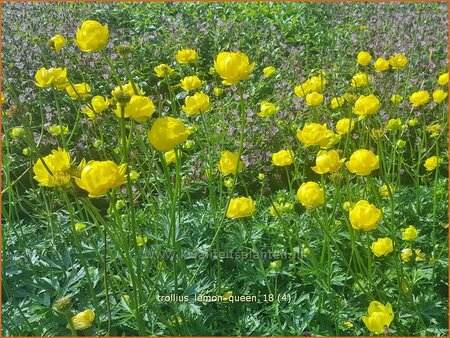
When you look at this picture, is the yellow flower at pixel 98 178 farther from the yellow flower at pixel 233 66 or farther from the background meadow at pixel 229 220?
the yellow flower at pixel 233 66

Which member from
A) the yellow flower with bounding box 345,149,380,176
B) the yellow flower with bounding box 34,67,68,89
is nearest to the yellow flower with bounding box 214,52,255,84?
the yellow flower with bounding box 345,149,380,176

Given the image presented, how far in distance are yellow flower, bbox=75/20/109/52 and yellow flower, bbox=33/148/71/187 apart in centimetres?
20

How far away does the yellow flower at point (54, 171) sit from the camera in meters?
0.88

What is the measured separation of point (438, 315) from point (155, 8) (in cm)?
245

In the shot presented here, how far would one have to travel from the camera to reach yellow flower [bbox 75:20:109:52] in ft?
3.30

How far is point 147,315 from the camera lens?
112 centimetres

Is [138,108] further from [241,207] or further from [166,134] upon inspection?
[241,207]

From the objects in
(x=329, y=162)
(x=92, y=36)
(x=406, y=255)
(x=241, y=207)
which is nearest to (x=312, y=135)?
(x=329, y=162)

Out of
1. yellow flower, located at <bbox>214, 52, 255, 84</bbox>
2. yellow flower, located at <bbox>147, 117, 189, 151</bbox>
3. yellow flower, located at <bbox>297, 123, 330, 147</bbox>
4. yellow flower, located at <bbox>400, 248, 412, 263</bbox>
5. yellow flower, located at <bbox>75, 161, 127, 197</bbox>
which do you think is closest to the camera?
yellow flower, located at <bbox>75, 161, 127, 197</bbox>

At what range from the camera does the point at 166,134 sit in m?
0.91

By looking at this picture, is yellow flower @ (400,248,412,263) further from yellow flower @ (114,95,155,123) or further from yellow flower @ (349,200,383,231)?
yellow flower @ (114,95,155,123)

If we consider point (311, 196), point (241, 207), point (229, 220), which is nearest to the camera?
point (311, 196)

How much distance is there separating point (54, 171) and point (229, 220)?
1.85 ft

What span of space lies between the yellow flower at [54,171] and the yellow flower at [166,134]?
0.14m
